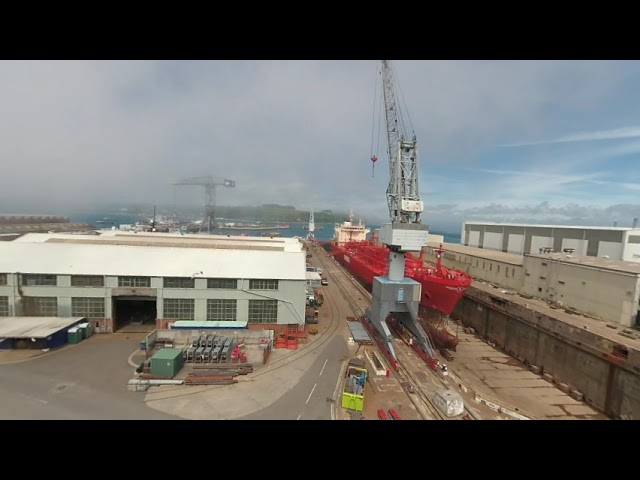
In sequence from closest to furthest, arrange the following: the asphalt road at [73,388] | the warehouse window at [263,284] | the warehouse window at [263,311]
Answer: the asphalt road at [73,388] < the warehouse window at [263,284] < the warehouse window at [263,311]

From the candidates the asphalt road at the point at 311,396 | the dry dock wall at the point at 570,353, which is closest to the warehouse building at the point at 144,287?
the asphalt road at the point at 311,396

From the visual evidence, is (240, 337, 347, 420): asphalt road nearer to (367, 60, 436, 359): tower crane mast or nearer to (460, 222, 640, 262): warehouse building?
(367, 60, 436, 359): tower crane mast

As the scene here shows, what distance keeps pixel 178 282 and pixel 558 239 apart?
5074cm

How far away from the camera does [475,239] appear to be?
217 feet

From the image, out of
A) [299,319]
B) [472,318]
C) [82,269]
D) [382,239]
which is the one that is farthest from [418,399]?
[82,269]

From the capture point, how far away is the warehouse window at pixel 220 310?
2544cm

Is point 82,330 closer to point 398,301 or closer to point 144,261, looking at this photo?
point 144,261

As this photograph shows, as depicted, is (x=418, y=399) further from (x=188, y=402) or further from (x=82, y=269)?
(x=82, y=269)

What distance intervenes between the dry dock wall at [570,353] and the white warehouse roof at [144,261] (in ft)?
66.7

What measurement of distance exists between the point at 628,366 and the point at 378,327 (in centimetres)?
1560

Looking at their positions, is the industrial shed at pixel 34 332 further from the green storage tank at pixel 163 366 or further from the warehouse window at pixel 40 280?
the green storage tank at pixel 163 366

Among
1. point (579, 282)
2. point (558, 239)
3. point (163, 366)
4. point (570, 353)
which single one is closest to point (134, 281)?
point (163, 366)

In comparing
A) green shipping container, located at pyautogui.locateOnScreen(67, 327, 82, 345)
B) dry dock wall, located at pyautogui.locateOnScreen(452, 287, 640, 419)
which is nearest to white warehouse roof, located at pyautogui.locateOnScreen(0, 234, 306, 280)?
green shipping container, located at pyautogui.locateOnScreen(67, 327, 82, 345)

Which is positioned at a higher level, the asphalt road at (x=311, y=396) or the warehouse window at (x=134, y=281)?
the warehouse window at (x=134, y=281)
